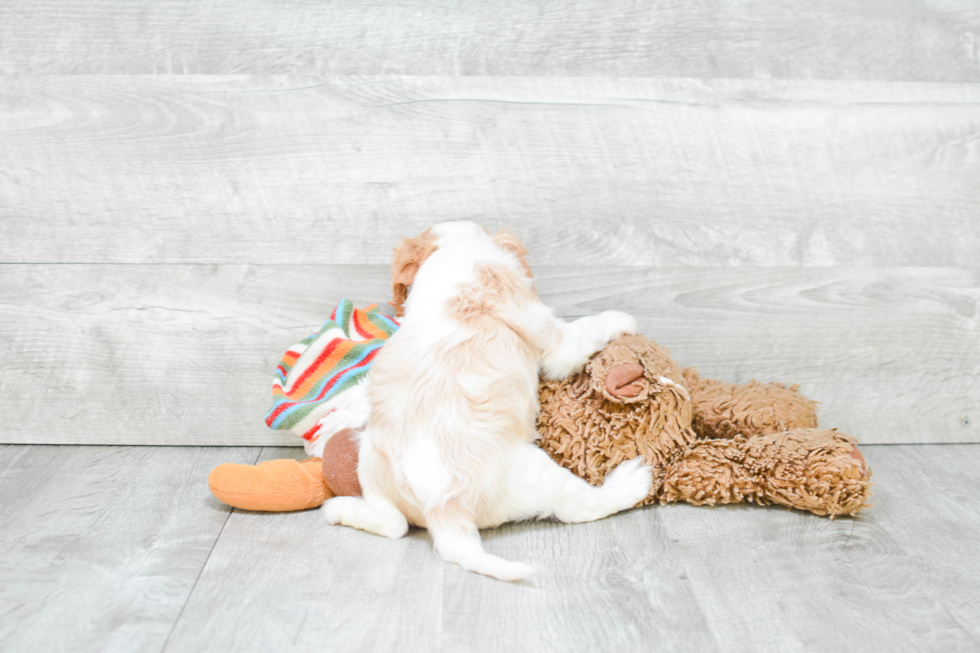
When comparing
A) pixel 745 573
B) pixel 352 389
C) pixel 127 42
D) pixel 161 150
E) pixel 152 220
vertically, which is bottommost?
pixel 745 573

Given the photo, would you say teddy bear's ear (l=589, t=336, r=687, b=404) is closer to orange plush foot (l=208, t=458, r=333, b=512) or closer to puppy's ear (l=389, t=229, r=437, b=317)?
puppy's ear (l=389, t=229, r=437, b=317)

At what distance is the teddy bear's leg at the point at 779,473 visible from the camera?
1.26m

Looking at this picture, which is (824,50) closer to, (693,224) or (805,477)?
(693,224)

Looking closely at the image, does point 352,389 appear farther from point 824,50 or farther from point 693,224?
point 824,50

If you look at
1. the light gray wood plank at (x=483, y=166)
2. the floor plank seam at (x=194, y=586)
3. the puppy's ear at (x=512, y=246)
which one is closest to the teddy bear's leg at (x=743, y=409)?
the light gray wood plank at (x=483, y=166)

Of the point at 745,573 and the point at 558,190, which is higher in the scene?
the point at 558,190

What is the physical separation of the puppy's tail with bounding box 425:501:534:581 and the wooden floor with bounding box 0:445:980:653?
3cm

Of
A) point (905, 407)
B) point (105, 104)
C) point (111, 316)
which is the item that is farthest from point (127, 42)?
point (905, 407)

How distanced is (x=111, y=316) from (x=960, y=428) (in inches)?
75.2

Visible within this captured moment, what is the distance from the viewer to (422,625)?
1.01 metres

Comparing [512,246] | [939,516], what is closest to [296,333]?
[512,246]

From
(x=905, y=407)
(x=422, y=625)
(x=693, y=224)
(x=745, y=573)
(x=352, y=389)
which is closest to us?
(x=422, y=625)

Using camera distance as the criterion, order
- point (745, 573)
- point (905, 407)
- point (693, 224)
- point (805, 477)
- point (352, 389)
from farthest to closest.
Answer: point (905, 407) < point (693, 224) < point (352, 389) < point (805, 477) < point (745, 573)

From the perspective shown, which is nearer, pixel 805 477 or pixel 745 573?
pixel 745 573
